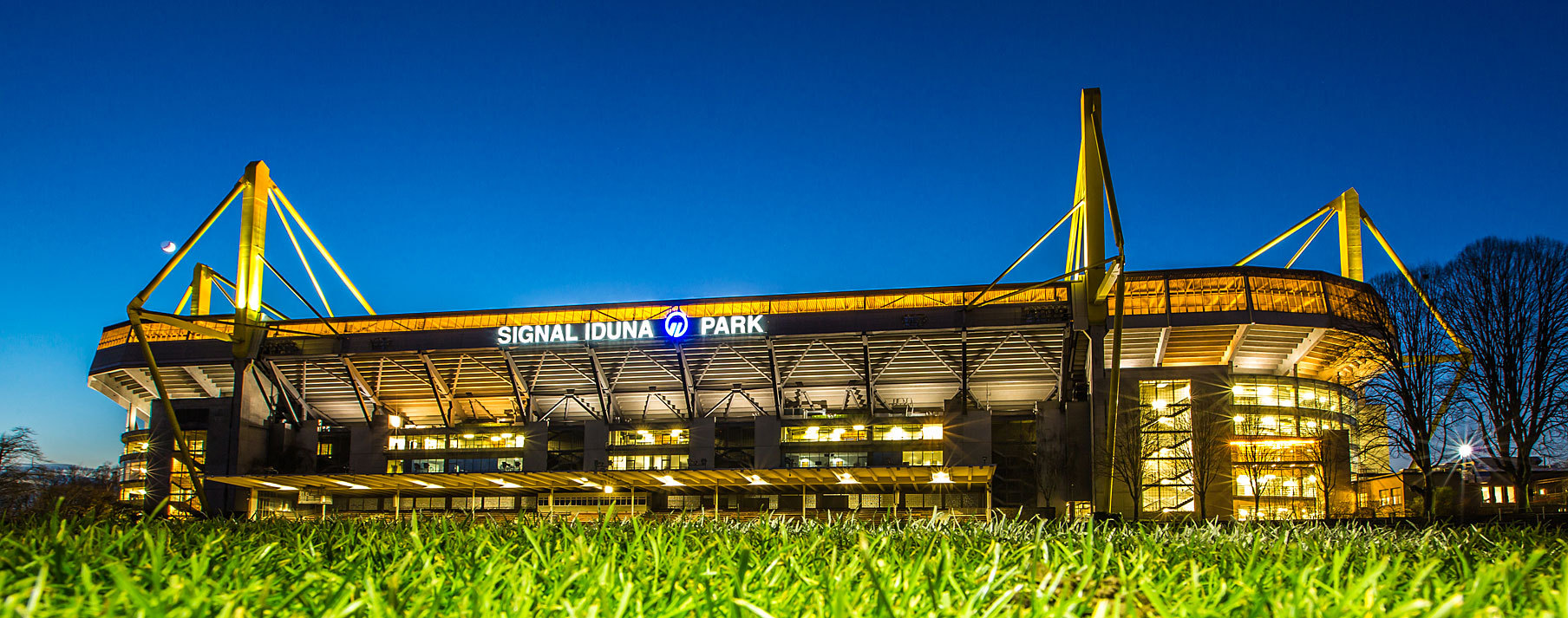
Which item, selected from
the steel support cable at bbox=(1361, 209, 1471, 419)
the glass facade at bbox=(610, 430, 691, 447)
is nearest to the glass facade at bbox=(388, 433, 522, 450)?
the glass facade at bbox=(610, 430, 691, 447)

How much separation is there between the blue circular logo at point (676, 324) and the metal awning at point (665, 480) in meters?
9.17

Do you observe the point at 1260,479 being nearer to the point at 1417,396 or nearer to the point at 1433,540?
the point at 1417,396

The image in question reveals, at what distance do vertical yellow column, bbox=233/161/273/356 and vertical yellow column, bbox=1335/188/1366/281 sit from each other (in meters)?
76.4

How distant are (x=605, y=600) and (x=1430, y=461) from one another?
42315mm

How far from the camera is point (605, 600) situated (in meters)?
2.82

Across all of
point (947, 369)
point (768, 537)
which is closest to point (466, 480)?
point (947, 369)

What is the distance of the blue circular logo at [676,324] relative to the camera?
69125 mm

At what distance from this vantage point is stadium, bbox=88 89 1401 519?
67.1 m

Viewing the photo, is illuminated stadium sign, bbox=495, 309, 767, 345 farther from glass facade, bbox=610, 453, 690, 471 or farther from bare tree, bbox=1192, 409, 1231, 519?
bare tree, bbox=1192, 409, 1231, 519

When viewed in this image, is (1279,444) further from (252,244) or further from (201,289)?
(201,289)

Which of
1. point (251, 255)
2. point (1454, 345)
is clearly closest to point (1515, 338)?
point (1454, 345)

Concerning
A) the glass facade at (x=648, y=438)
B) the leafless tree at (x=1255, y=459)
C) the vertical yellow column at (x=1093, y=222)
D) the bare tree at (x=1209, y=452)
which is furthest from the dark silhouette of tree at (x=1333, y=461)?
the glass facade at (x=648, y=438)

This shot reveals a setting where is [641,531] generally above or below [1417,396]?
below

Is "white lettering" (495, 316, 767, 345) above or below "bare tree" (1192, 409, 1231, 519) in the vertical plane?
above
